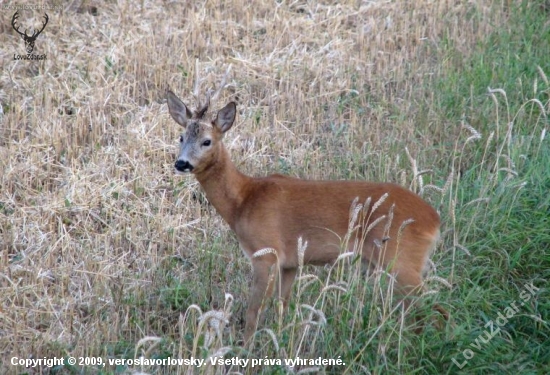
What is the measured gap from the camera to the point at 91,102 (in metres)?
9.52

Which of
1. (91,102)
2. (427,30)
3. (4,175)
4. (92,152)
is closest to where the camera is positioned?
(4,175)

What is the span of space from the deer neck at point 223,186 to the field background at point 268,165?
0.55 meters

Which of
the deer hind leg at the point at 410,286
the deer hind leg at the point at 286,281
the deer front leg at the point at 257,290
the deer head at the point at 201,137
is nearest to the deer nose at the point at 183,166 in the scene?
the deer head at the point at 201,137

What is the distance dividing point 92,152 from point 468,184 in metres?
3.57

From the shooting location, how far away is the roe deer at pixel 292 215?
246 inches

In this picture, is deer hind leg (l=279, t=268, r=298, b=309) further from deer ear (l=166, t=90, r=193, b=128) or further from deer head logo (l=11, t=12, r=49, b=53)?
deer head logo (l=11, t=12, r=49, b=53)

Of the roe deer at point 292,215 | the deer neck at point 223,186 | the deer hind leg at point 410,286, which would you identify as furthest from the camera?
the deer neck at point 223,186

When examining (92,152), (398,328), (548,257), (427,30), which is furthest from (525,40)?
(398,328)

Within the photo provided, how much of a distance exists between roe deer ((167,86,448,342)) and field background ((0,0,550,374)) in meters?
0.21

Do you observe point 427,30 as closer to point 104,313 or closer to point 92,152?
point 92,152

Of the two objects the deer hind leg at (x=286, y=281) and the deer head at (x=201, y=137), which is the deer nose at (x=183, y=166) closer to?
the deer head at (x=201, y=137)

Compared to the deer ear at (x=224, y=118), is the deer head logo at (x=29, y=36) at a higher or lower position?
higher

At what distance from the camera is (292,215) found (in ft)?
21.7

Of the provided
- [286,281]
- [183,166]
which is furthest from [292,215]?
[183,166]
